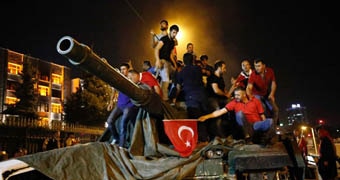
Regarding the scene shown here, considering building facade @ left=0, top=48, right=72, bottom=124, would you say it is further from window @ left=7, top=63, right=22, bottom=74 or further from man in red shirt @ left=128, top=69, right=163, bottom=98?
man in red shirt @ left=128, top=69, right=163, bottom=98

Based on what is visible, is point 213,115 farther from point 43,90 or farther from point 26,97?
point 43,90

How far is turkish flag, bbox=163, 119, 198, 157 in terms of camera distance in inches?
224

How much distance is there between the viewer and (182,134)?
589cm

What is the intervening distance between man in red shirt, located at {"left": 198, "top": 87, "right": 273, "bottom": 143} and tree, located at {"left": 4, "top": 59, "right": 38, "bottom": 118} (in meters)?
30.4

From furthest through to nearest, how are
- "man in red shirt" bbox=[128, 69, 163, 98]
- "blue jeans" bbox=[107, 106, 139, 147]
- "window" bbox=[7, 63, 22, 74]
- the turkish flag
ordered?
"window" bbox=[7, 63, 22, 74]
"man in red shirt" bbox=[128, 69, 163, 98]
"blue jeans" bbox=[107, 106, 139, 147]
the turkish flag

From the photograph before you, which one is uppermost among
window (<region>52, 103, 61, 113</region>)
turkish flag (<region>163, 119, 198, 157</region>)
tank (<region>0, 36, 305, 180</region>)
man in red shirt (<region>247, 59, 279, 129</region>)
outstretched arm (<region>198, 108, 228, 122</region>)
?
window (<region>52, 103, 61, 113</region>)

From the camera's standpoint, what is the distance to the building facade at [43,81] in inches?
1823

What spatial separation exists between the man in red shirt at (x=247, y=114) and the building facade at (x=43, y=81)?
138 feet

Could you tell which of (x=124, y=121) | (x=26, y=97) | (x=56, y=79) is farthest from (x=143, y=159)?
(x=56, y=79)

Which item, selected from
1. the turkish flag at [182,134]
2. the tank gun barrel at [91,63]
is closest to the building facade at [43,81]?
the turkish flag at [182,134]

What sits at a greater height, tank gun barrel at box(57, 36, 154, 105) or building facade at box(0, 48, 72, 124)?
building facade at box(0, 48, 72, 124)

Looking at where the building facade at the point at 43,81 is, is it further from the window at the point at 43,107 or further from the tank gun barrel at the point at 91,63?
the tank gun barrel at the point at 91,63

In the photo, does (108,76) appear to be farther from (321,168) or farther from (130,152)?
(321,168)

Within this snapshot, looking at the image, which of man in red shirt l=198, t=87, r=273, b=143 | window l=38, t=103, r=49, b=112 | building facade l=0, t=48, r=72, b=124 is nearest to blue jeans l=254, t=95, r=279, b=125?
man in red shirt l=198, t=87, r=273, b=143
